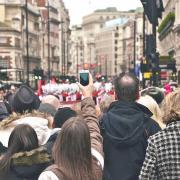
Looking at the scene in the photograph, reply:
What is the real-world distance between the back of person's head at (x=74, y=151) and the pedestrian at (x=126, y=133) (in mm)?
1061

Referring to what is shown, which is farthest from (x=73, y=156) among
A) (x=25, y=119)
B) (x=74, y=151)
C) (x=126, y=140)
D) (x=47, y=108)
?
(x=47, y=108)

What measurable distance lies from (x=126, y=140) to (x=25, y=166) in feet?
3.28

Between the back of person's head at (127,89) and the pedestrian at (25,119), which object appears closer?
the back of person's head at (127,89)

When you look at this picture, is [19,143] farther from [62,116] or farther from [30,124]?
[62,116]

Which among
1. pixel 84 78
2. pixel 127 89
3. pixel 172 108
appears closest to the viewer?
pixel 172 108

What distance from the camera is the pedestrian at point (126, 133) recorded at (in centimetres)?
583

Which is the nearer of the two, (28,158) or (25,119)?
(28,158)

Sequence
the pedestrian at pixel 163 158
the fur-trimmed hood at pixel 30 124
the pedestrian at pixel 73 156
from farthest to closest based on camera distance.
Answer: the fur-trimmed hood at pixel 30 124
the pedestrian at pixel 163 158
the pedestrian at pixel 73 156

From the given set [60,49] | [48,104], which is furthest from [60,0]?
[48,104]

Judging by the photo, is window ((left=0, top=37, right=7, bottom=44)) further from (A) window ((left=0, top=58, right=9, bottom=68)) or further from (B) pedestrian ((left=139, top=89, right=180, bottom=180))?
(B) pedestrian ((left=139, top=89, right=180, bottom=180))

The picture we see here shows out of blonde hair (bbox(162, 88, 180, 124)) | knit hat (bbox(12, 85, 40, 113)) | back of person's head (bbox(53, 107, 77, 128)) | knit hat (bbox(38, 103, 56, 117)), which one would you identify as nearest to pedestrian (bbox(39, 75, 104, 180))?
blonde hair (bbox(162, 88, 180, 124))

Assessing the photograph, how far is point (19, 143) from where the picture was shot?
17.1 ft

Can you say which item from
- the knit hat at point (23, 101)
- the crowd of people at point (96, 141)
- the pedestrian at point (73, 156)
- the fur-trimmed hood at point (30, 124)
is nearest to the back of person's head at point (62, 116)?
the crowd of people at point (96, 141)

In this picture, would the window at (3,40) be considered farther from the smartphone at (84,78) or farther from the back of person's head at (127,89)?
the back of person's head at (127,89)
